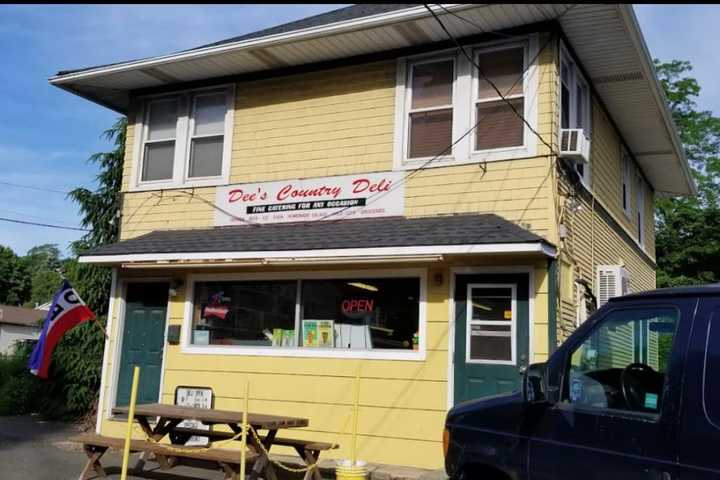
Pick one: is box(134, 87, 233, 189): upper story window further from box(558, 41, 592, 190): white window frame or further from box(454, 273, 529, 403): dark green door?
box(558, 41, 592, 190): white window frame

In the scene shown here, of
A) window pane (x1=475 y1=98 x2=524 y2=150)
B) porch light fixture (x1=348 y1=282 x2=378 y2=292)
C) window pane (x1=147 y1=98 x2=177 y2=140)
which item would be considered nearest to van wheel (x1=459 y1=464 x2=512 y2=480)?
porch light fixture (x1=348 y1=282 x2=378 y2=292)

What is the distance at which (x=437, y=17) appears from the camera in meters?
9.00

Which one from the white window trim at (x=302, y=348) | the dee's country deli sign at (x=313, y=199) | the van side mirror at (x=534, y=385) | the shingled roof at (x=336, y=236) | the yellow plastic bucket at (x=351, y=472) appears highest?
the dee's country deli sign at (x=313, y=199)

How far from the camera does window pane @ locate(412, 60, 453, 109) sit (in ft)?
32.6

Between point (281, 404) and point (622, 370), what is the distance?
6383 millimetres

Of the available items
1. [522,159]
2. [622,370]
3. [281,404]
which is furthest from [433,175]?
[622,370]

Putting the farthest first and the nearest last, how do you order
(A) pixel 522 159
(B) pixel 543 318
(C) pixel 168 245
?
(C) pixel 168 245 → (A) pixel 522 159 → (B) pixel 543 318

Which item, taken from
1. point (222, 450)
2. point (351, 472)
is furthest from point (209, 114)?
point (351, 472)

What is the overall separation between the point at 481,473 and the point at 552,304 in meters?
4.25

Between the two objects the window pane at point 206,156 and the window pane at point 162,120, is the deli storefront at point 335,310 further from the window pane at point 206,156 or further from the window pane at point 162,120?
the window pane at point 162,120

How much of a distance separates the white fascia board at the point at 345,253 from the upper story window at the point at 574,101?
1833mm

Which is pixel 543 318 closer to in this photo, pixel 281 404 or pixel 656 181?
pixel 281 404

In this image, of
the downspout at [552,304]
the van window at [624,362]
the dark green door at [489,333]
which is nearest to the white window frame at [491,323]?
the dark green door at [489,333]

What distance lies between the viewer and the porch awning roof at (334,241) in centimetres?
835
